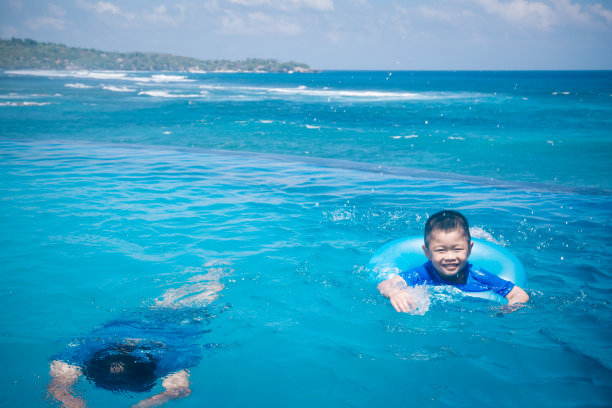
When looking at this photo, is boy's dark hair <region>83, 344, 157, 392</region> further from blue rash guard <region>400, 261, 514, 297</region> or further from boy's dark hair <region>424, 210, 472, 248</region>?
boy's dark hair <region>424, 210, 472, 248</region>

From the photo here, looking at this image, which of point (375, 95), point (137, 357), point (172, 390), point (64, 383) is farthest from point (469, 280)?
point (375, 95)

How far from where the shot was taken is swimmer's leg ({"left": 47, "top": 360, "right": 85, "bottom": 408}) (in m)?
2.78

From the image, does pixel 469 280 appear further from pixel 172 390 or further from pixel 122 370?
pixel 122 370

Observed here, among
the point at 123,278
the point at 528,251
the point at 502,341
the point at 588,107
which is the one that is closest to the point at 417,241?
the point at 502,341

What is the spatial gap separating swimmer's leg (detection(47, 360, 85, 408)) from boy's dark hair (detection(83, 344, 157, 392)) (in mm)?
99

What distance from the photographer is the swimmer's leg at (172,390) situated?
2.74 metres

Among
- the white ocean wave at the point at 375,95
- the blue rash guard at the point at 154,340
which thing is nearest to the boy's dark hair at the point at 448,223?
the blue rash guard at the point at 154,340

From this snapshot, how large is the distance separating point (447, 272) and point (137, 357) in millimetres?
2430

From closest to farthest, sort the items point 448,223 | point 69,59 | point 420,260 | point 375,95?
point 448,223, point 420,260, point 375,95, point 69,59

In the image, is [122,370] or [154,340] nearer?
[122,370]

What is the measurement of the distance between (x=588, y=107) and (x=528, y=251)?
3452 cm

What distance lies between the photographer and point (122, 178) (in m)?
8.84

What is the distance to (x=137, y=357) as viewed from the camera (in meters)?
3.01

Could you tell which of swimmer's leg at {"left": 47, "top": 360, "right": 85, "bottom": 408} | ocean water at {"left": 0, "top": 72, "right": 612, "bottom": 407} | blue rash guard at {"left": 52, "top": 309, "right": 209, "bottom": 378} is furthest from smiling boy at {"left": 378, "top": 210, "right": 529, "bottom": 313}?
swimmer's leg at {"left": 47, "top": 360, "right": 85, "bottom": 408}
